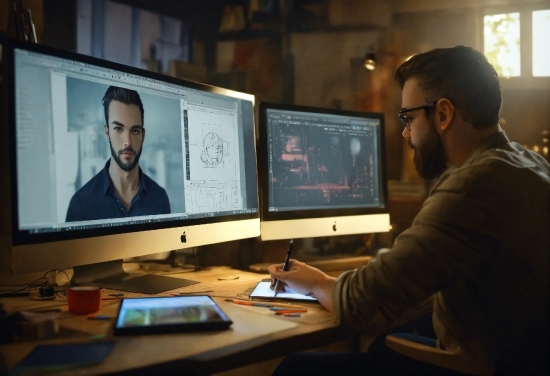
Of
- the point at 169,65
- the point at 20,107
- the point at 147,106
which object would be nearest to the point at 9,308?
the point at 20,107

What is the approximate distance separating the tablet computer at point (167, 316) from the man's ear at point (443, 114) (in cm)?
65

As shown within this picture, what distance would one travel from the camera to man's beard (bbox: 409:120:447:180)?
1209 millimetres

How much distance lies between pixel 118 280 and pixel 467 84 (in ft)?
3.33

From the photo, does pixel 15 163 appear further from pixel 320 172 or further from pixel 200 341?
pixel 320 172

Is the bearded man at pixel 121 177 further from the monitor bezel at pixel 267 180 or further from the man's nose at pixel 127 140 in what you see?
the monitor bezel at pixel 267 180

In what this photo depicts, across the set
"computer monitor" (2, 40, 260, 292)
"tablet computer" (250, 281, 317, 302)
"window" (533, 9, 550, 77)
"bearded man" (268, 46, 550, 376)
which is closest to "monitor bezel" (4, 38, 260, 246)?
"computer monitor" (2, 40, 260, 292)

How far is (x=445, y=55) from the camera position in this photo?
1157 millimetres

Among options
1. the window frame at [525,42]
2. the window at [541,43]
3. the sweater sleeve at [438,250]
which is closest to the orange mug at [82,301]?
the sweater sleeve at [438,250]

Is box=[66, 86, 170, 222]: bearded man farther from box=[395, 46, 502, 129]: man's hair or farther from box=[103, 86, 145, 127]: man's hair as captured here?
box=[395, 46, 502, 129]: man's hair

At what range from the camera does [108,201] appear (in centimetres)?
120

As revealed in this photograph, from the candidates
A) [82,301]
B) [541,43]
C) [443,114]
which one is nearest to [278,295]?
[82,301]

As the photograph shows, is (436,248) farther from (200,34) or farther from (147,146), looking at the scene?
(200,34)

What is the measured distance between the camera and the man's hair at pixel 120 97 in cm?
120

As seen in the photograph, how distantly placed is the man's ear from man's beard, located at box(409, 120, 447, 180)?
2cm
